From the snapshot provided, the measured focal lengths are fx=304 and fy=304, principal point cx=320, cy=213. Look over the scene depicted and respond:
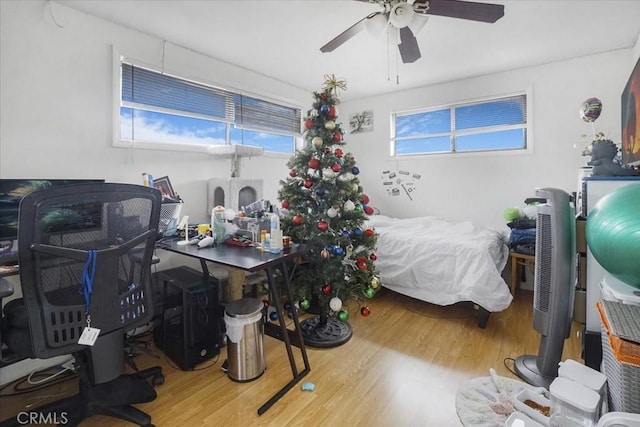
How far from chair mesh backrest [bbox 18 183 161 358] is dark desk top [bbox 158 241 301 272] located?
1.26 ft

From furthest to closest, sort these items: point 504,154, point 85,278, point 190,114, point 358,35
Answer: point 504,154, point 190,114, point 358,35, point 85,278

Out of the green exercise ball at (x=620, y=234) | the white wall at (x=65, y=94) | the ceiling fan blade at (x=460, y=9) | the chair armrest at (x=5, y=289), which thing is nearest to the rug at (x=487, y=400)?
the green exercise ball at (x=620, y=234)

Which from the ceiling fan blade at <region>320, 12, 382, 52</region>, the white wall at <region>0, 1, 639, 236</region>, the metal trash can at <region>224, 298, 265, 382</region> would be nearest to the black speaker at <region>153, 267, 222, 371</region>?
the metal trash can at <region>224, 298, 265, 382</region>

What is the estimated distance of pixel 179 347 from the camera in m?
2.01

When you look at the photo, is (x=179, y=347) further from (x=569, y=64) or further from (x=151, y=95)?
(x=569, y=64)

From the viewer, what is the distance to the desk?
1.59 meters

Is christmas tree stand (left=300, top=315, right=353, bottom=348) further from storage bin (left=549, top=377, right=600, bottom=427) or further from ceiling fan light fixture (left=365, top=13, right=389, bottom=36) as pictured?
ceiling fan light fixture (left=365, top=13, right=389, bottom=36)

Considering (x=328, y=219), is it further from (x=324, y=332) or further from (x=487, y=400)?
(x=487, y=400)

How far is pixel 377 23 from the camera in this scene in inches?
70.6

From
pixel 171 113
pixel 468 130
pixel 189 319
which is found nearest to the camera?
pixel 189 319

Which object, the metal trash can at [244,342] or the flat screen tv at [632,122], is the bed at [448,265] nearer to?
the flat screen tv at [632,122]

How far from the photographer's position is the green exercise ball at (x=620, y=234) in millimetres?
1065

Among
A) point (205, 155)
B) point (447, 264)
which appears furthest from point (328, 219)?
point (205, 155)

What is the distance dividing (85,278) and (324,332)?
1.67 meters
